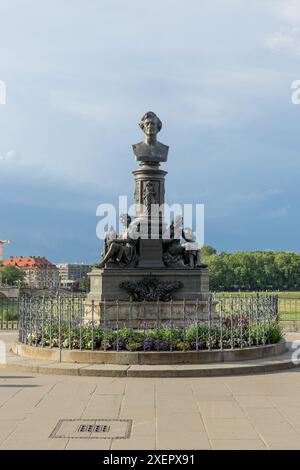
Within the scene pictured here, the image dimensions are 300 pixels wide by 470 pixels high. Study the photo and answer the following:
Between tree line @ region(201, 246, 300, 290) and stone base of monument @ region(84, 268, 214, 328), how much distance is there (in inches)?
4208

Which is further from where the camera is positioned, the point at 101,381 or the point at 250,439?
the point at 101,381

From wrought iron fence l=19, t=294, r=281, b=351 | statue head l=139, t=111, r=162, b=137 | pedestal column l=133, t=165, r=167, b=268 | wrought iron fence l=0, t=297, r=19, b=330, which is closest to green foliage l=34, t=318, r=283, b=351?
wrought iron fence l=19, t=294, r=281, b=351

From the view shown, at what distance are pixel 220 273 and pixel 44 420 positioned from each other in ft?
395

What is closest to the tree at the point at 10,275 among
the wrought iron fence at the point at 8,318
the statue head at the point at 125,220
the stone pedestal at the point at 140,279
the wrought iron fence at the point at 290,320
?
the wrought iron fence at the point at 8,318

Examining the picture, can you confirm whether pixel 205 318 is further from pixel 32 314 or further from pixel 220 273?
pixel 220 273

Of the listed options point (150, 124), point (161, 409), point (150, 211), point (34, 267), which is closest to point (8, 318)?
point (150, 211)

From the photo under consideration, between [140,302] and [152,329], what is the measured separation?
2.63 metres

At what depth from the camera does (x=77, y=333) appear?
12.9 metres

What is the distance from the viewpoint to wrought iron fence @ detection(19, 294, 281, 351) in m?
12.5

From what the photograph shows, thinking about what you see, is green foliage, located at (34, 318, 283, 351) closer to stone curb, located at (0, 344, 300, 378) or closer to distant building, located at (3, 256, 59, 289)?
stone curb, located at (0, 344, 300, 378)

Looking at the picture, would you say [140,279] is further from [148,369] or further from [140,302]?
[148,369]

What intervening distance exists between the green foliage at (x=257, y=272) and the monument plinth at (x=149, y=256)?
351ft

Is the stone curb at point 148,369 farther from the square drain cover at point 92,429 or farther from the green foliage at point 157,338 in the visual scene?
the square drain cover at point 92,429
